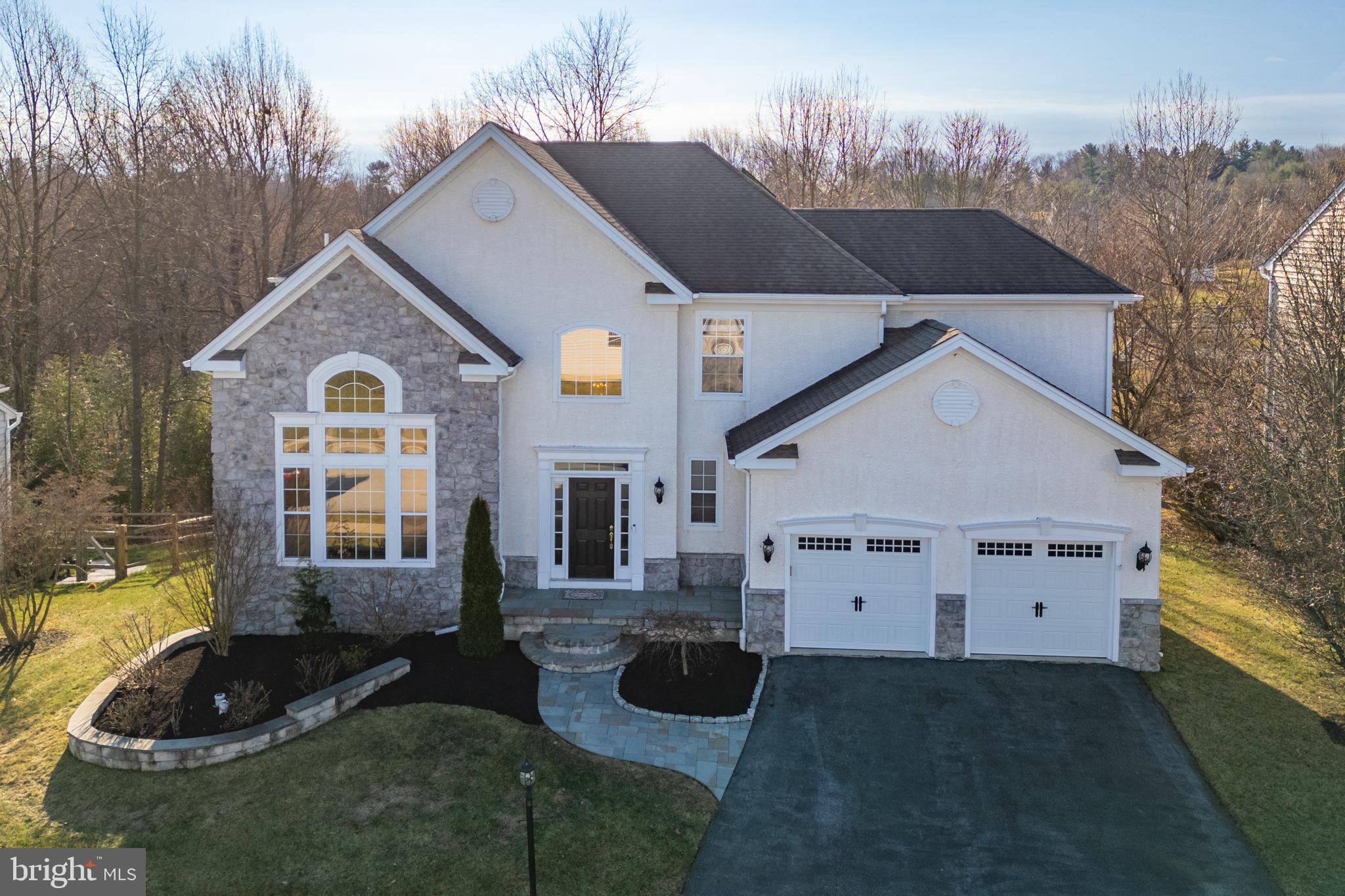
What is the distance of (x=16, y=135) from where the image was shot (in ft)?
82.1

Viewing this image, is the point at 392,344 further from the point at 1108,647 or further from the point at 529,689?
the point at 1108,647

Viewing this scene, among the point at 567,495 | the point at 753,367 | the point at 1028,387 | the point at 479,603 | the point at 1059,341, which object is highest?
the point at 1059,341

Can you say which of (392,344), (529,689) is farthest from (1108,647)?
(392,344)

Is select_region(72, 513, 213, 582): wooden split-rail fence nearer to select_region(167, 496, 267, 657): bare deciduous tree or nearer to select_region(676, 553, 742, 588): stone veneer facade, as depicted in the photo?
select_region(167, 496, 267, 657): bare deciduous tree

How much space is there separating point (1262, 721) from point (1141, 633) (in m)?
1.98

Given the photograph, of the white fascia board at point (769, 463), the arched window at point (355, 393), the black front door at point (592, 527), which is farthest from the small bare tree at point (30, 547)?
the white fascia board at point (769, 463)

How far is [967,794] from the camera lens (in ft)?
34.8

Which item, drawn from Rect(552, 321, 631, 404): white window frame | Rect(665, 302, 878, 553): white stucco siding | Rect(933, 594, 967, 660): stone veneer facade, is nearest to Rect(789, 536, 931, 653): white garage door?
Result: Rect(933, 594, 967, 660): stone veneer facade

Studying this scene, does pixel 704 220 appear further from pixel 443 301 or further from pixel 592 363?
pixel 443 301

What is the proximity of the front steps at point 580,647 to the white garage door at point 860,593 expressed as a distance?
2815 millimetres

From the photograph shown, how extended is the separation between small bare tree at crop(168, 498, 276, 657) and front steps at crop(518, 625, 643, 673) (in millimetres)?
4567

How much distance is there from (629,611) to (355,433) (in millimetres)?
5635

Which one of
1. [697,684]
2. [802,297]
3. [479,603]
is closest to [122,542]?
[479,603]

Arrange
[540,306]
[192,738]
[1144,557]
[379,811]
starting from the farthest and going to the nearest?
[540,306] → [1144,557] → [192,738] → [379,811]
